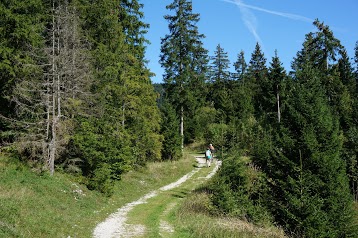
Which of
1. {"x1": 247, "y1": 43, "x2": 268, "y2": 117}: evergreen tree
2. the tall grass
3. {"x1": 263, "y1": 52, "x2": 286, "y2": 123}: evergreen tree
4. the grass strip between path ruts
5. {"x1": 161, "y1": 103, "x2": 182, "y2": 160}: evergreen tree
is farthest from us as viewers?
{"x1": 247, "y1": 43, "x2": 268, "y2": 117}: evergreen tree

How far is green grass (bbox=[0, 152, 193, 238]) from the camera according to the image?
10.9 meters

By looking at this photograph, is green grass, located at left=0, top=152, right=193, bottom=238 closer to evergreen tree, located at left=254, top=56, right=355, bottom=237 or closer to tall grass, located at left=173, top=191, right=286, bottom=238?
tall grass, located at left=173, top=191, right=286, bottom=238

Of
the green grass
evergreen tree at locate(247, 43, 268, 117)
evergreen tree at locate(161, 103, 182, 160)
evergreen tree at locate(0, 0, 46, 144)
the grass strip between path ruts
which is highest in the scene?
evergreen tree at locate(247, 43, 268, 117)

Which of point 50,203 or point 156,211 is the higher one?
point 50,203

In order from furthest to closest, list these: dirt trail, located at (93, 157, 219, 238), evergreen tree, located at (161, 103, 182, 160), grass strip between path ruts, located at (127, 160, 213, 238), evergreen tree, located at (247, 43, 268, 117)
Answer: evergreen tree, located at (247, 43, 268, 117) → evergreen tree, located at (161, 103, 182, 160) → grass strip between path ruts, located at (127, 160, 213, 238) → dirt trail, located at (93, 157, 219, 238)

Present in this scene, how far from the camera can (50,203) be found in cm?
1427

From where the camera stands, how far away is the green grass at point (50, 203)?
10.9 metres

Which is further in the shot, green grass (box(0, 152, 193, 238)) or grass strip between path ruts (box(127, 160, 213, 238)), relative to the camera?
grass strip between path ruts (box(127, 160, 213, 238))

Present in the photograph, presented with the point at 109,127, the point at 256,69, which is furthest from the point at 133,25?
the point at 256,69

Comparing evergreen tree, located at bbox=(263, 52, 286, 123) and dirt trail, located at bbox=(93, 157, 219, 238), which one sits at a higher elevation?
evergreen tree, located at bbox=(263, 52, 286, 123)

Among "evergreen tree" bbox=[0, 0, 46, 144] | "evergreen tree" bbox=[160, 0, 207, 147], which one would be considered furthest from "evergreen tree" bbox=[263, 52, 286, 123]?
"evergreen tree" bbox=[0, 0, 46, 144]

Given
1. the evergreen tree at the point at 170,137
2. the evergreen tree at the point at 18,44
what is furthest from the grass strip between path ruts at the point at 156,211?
the evergreen tree at the point at 170,137

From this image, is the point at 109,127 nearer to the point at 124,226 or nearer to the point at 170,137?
the point at 124,226

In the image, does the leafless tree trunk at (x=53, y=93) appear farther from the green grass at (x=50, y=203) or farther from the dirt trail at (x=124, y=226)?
the dirt trail at (x=124, y=226)
